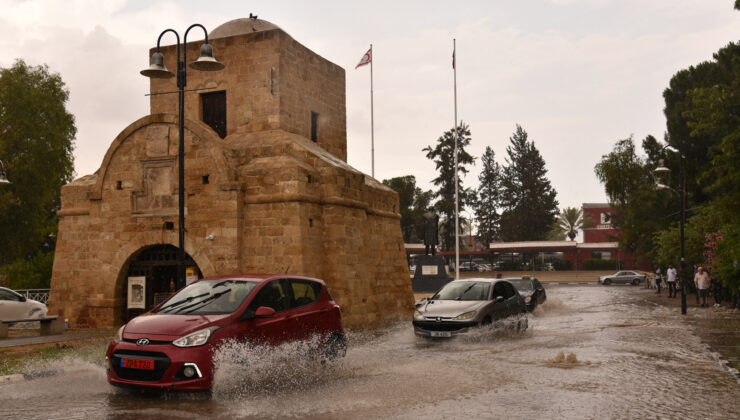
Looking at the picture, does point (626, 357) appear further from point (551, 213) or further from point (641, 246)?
point (551, 213)

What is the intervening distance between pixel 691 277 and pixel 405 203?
2015 inches

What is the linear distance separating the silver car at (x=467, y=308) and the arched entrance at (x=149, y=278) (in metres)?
7.48

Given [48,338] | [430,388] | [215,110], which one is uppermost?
[215,110]

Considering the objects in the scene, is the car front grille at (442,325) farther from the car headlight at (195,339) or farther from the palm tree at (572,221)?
the palm tree at (572,221)

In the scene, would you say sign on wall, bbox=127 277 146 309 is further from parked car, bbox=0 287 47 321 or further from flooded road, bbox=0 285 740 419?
flooded road, bbox=0 285 740 419

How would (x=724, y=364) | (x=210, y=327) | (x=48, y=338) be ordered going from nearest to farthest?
(x=210, y=327), (x=724, y=364), (x=48, y=338)

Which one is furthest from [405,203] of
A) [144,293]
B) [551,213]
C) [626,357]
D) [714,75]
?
[626,357]

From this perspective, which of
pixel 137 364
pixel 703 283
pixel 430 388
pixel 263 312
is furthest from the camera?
pixel 703 283

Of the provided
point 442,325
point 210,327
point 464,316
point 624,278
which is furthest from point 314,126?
point 624,278

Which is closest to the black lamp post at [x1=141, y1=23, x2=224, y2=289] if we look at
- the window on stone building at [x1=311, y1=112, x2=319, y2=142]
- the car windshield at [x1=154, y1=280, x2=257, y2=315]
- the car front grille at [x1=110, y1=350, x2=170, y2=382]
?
the car windshield at [x1=154, y1=280, x2=257, y2=315]

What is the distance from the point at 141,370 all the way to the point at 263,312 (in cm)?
167

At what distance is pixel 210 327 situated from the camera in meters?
8.25

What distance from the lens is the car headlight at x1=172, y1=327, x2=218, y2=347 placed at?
798 centimetres

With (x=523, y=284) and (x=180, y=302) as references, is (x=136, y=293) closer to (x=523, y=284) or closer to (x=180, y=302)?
(x=180, y=302)
